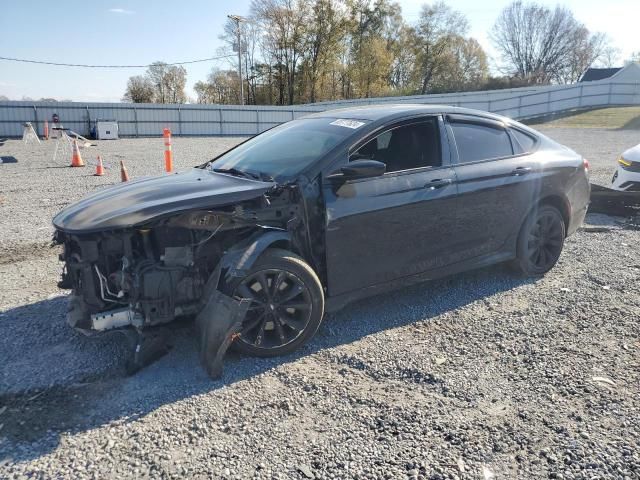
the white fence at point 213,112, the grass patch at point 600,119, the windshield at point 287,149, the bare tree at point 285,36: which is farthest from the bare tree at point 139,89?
the windshield at point 287,149

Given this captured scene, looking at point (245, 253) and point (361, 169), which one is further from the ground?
point (361, 169)

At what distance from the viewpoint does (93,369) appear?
11.5 feet

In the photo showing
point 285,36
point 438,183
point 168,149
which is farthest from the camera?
point 285,36

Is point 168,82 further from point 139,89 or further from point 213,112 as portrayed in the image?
point 213,112

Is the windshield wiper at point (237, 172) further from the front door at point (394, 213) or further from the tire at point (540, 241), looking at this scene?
the tire at point (540, 241)

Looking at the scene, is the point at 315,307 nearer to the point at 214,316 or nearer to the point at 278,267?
the point at 278,267

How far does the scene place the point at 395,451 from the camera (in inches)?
106

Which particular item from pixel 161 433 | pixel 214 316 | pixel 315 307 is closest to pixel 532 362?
pixel 315 307

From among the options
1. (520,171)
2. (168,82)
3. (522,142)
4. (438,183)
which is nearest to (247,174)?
(438,183)

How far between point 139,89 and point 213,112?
125 feet

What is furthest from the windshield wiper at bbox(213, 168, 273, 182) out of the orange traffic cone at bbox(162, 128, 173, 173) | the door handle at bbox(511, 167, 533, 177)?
the orange traffic cone at bbox(162, 128, 173, 173)

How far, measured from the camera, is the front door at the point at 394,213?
3.88 metres

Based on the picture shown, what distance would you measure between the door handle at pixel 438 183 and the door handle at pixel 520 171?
0.86m

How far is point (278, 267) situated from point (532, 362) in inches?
74.0
